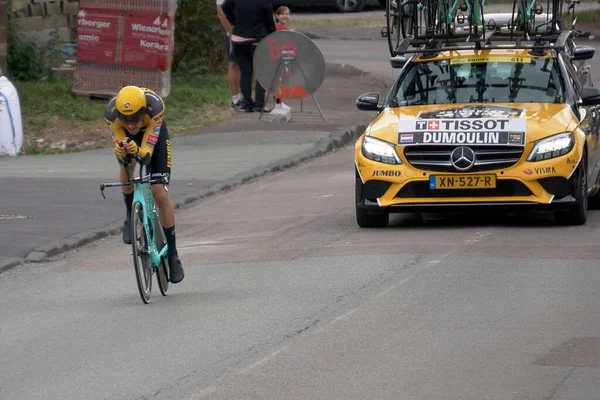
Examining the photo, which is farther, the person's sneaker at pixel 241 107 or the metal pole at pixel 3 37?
the metal pole at pixel 3 37

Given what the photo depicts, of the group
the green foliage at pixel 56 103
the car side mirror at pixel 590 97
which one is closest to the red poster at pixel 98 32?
the green foliage at pixel 56 103

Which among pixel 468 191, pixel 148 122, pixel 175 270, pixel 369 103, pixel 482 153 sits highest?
pixel 148 122

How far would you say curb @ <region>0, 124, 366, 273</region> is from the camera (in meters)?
12.5

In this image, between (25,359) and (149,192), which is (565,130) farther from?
(25,359)

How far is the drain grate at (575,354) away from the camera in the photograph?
25.3 feet


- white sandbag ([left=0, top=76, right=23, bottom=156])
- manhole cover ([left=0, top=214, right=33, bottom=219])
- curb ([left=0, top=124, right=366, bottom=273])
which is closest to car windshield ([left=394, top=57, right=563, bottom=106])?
curb ([left=0, top=124, right=366, bottom=273])

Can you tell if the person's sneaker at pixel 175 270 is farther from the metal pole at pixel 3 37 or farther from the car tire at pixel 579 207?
the metal pole at pixel 3 37

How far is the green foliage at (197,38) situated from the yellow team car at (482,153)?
583 inches

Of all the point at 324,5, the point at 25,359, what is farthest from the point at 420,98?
the point at 324,5

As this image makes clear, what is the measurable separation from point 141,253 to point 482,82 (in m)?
4.87

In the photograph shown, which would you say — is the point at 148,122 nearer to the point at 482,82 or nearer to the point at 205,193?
the point at 482,82

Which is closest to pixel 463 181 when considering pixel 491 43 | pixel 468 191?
pixel 468 191

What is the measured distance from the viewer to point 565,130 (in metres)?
12.4

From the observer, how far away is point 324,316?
30.4ft
